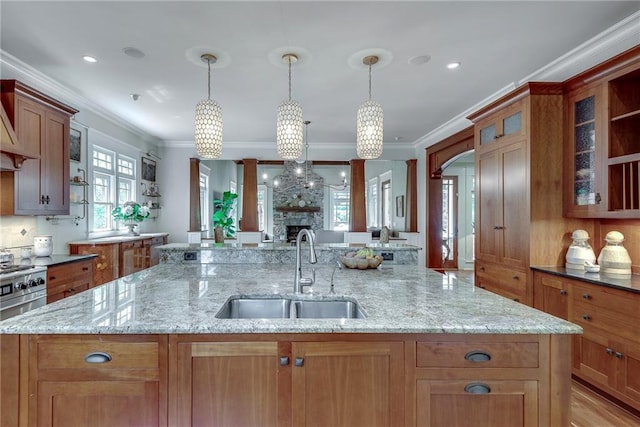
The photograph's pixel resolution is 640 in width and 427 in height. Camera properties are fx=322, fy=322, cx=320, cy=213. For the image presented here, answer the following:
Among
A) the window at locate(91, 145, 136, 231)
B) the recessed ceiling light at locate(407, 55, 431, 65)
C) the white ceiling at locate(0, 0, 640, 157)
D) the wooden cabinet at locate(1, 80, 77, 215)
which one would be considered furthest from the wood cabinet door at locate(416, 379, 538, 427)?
the window at locate(91, 145, 136, 231)

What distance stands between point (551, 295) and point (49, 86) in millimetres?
5351

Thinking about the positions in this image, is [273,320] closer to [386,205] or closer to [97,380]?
[97,380]

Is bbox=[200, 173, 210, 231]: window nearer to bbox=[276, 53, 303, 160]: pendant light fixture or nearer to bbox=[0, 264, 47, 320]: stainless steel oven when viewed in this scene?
bbox=[0, 264, 47, 320]: stainless steel oven

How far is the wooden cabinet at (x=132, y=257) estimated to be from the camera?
14.2 ft

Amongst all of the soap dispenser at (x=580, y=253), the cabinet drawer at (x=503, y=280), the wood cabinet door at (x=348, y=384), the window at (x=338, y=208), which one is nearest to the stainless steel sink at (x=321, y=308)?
the wood cabinet door at (x=348, y=384)

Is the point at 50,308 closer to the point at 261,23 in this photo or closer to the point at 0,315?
the point at 0,315

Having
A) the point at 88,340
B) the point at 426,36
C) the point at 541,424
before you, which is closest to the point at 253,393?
the point at 88,340

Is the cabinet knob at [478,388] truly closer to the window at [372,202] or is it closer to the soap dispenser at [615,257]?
the soap dispenser at [615,257]

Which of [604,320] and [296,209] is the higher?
[296,209]

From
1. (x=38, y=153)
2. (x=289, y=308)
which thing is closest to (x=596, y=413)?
(x=289, y=308)

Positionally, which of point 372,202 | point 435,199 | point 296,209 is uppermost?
point 372,202

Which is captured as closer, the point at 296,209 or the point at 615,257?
the point at 615,257

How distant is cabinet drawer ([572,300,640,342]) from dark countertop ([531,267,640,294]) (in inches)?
7.1

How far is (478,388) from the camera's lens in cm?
123
